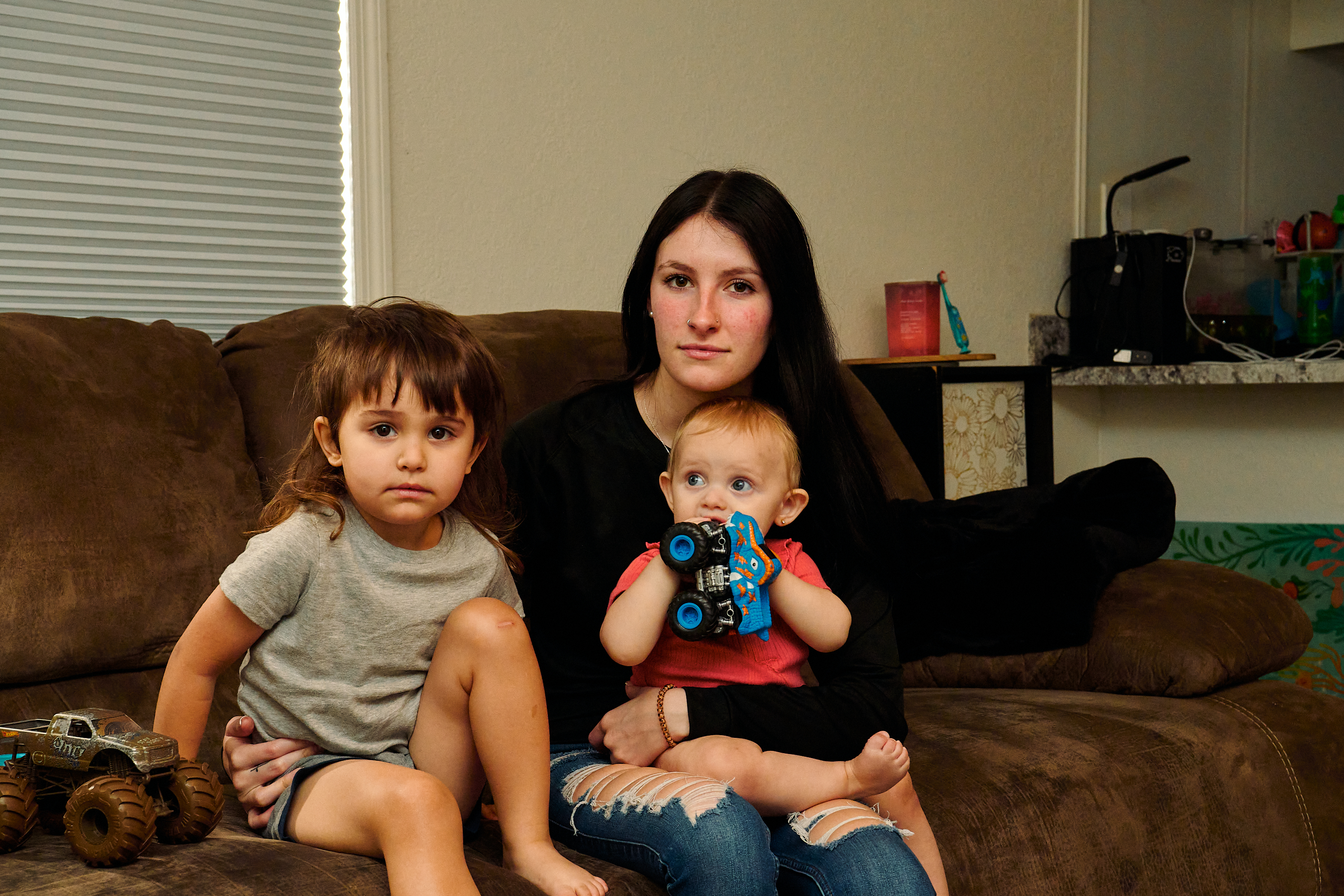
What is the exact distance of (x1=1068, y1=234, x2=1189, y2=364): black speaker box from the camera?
374 centimetres

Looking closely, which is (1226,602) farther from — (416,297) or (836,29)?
(836,29)

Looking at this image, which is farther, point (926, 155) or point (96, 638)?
point (926, 155)

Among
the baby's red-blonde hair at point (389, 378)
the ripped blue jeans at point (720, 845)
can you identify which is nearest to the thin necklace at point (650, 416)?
the baby's red-blonde hair at point (389, 378)

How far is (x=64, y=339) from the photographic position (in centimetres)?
161

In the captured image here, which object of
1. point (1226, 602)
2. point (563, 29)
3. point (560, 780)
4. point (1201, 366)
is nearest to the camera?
point (560, 780)

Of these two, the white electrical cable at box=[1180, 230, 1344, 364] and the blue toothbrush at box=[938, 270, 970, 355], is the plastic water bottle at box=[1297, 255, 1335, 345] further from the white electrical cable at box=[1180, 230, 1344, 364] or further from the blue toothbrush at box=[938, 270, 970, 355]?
the blue toothbrush at box=[938, 270, 970, 355]

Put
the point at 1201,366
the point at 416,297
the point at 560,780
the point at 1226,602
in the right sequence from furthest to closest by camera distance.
Result: the point at 1201,366, the point at 416,297, the point at 1226,602, the point at 560,780

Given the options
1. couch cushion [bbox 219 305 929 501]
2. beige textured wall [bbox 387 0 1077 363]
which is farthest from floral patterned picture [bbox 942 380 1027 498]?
couch cushion [bbox 219 305 929 501]

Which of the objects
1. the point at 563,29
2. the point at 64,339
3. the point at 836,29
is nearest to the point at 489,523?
the point at 64,339

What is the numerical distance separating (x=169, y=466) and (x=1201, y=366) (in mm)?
2975

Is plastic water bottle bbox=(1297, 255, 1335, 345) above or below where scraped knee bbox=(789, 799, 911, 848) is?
above

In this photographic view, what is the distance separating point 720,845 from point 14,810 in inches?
25.9

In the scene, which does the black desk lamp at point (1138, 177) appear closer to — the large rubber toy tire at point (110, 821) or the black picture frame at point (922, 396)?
the black picture frame at point (922, 396)

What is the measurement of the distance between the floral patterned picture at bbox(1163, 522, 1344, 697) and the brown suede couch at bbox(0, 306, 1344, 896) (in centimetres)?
151
